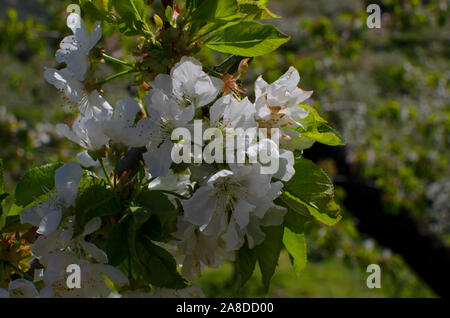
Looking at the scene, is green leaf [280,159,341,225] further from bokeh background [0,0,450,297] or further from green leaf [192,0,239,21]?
bokeh background [0,0,450,297]

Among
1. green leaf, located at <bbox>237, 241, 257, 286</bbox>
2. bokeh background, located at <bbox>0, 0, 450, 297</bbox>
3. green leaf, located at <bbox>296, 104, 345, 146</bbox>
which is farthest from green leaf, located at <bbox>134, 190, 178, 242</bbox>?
bokeh background, located at <bbox>0, 0, 450, 297</bbox>

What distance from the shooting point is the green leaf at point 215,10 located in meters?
0.67

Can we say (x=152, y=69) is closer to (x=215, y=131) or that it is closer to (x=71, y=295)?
(x=215, y=131)

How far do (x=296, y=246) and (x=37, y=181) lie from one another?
0.47m

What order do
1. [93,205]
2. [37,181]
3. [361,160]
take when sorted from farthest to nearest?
[361,160] → [37,181] → [93,205]

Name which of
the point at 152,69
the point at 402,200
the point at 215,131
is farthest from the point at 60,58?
the point at 402,200

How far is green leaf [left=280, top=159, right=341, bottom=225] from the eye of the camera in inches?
→ 26.6

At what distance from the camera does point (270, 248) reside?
681 millimetres

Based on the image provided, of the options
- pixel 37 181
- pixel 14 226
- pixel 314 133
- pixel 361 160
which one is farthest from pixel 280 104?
pixel 361 160

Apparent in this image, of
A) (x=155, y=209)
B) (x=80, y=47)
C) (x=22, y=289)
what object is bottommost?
(x=22, y=289)

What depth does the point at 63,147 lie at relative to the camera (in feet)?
11.4

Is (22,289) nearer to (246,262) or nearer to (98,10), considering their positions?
(246,262)

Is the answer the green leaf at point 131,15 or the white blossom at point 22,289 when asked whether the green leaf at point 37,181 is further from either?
the green leaf at point 131,15

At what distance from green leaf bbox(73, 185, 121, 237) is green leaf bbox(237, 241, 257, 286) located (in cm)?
21
